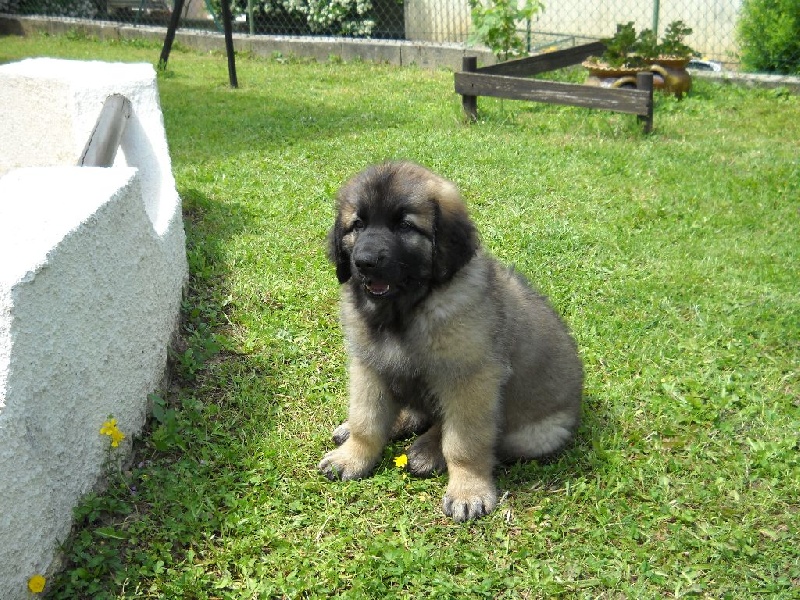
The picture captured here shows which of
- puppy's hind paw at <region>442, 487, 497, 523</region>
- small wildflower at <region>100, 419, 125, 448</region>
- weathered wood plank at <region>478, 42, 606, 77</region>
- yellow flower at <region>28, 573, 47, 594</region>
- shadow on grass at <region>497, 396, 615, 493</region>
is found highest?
weathered wood plank at <region>478, 42, 606, 77</region>

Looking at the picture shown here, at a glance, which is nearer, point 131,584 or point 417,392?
point 131,584

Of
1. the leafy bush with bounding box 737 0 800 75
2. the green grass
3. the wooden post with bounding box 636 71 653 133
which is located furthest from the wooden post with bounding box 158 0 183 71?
the leafy bush with bounding box 737 0 800 75

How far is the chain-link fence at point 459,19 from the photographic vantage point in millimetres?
11414

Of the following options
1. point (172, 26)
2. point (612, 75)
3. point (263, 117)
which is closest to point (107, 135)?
point (263, 117)

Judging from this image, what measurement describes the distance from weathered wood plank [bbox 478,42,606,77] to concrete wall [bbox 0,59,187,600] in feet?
19.8

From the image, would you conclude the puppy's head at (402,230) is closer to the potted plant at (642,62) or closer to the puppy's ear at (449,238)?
Answer: the puppy's ear at (449,238)

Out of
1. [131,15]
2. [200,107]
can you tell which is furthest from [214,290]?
[131,15]

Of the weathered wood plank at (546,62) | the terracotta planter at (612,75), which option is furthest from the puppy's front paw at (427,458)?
the terracotta planter at (612,75)

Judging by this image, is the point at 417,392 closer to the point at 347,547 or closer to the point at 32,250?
the point at 347,547

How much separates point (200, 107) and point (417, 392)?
7.56 m

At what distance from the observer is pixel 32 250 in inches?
109

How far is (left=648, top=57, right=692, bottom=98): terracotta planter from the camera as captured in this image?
986 centimetres

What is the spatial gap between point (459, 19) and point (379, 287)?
10.8m

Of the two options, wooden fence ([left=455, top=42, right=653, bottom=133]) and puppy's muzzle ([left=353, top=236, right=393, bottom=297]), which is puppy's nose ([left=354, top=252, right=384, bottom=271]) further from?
wooden fence ([left=455, top=42, right=653, bottom=133])
